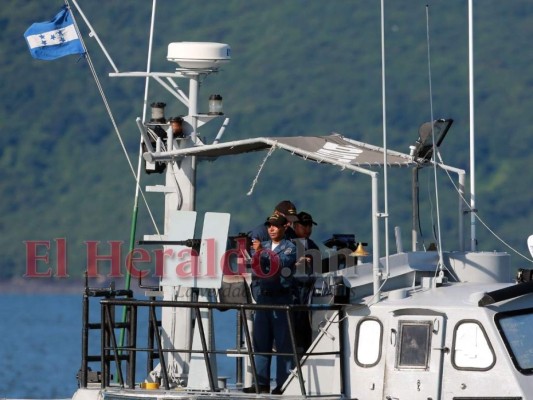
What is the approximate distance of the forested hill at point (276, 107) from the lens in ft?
286

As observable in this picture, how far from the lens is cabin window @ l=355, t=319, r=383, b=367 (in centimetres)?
1820

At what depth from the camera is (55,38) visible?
84.5 ft

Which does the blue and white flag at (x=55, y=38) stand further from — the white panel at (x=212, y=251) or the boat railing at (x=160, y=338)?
the white panel at (x=212, y=251)

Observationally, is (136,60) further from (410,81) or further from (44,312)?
(44,312)

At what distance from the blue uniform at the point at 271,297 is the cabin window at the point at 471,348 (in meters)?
1.99

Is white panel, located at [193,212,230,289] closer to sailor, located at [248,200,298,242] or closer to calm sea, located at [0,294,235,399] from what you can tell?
sailor, located at [248,200,298,242]

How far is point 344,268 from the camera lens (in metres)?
19.5

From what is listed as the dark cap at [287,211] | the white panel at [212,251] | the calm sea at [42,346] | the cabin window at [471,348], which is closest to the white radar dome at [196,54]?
the dark cap at [287,211]

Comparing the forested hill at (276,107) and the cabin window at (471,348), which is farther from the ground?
the forested hill at (276,107)

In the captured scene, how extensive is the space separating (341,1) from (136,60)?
15459mm

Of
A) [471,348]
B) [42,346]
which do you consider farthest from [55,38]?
[42,346]

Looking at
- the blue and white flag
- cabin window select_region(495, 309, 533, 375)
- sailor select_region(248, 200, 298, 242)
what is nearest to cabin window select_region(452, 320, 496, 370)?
cabin window select_region(495, 309, 533, 375)

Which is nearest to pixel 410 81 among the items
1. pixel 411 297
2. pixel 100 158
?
pixel 100 158

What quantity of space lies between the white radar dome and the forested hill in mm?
53478
